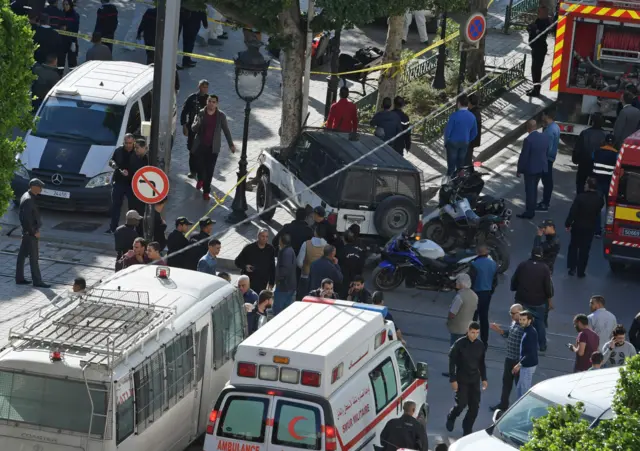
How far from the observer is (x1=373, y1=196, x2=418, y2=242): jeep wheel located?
19.5m

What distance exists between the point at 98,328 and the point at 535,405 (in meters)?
4.26

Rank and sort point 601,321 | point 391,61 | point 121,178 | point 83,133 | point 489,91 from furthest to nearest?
point 489,91
point 391,61
point 83,133
point 121,178
point 601,321

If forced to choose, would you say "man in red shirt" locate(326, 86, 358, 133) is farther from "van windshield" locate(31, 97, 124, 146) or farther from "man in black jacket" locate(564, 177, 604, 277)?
"man in black jacket" locate(564, 177, 604, 277)

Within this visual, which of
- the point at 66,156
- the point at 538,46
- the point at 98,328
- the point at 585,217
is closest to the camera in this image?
the point at 98,328

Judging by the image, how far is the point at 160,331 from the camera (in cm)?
1300

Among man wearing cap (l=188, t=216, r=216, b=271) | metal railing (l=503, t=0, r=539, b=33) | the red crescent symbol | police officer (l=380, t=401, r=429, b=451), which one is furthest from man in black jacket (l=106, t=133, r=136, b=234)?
metal railing (l=503, t=0, r=539, b=33)

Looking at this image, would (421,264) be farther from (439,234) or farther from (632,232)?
(632,232)

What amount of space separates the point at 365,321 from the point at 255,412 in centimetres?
169

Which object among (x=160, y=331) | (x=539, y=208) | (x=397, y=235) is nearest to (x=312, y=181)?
(x=397, y=235)

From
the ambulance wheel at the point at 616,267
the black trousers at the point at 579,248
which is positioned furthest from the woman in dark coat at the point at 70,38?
the ambulance wheel at the point at 616,267

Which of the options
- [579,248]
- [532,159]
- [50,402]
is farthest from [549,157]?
[50,402]

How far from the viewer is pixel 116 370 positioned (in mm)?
12102

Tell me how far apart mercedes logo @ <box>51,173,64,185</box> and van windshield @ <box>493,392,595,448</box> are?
10.4 metres

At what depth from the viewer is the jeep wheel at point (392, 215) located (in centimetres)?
1952
